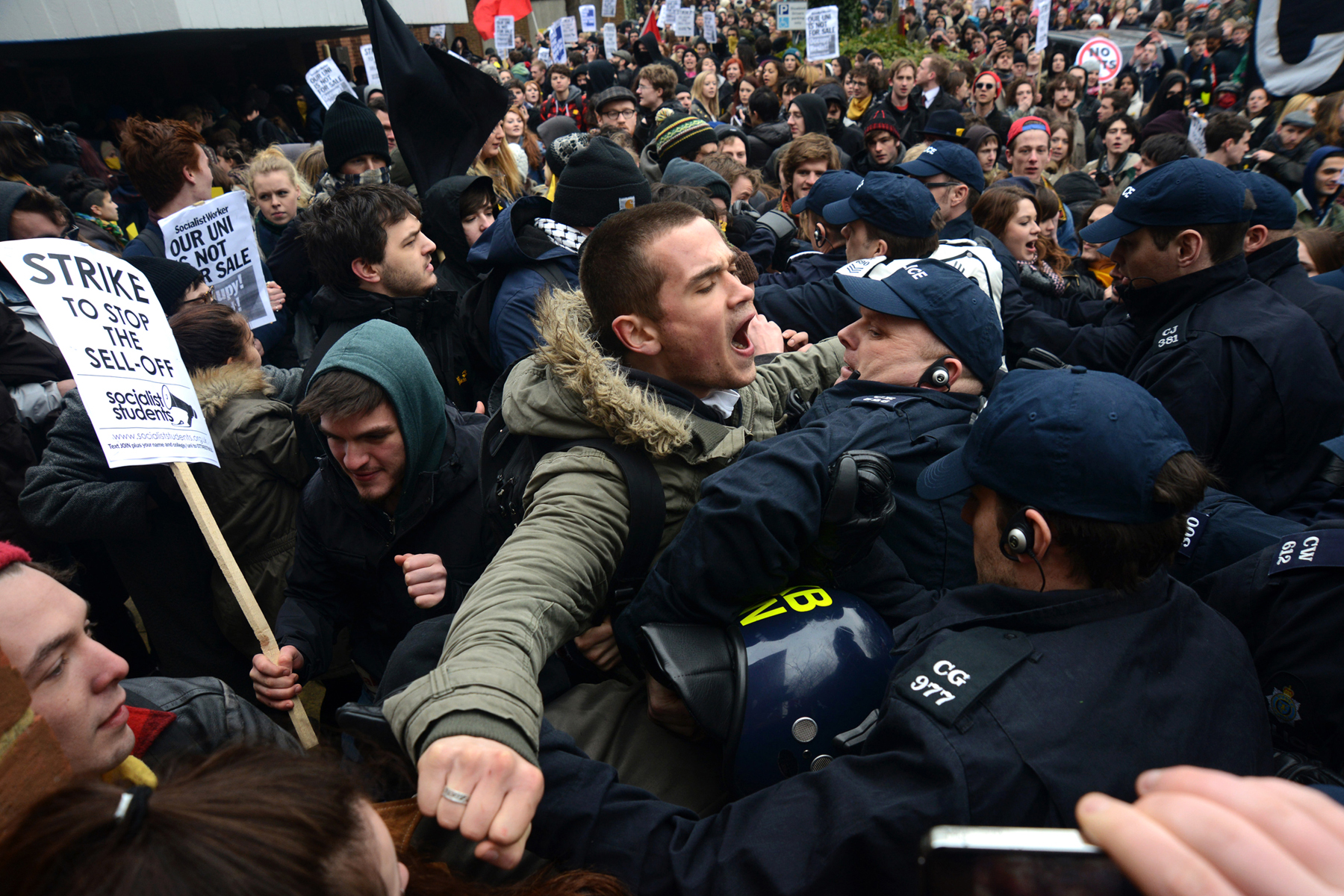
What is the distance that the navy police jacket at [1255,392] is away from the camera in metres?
2.78

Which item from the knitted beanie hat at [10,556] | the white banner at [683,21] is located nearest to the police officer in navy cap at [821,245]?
the knitted beanie hat at [10,556]

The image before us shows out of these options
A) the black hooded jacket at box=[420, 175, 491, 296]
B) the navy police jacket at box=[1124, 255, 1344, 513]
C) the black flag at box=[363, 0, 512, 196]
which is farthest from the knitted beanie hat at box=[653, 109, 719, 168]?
the navy police jacket at box=[1124, 255, 1344, 513]

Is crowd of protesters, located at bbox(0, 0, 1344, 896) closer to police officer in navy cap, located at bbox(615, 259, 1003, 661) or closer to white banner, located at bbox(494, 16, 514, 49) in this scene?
police officer in navy cap, located at bbox(615, 259, 1003, 661)

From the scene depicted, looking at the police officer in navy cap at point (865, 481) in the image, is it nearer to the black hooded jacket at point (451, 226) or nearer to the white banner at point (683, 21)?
the black hooded jacket at point (451, 226)

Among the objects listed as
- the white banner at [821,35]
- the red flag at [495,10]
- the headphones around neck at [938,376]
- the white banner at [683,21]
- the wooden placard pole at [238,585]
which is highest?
the red flag at [495,10]

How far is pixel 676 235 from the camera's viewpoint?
2.26m

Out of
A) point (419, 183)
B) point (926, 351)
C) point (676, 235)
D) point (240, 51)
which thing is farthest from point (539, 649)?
point (240, 51)

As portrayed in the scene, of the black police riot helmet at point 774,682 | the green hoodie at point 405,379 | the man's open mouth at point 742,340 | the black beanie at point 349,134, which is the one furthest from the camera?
the black beanie at point 349,134

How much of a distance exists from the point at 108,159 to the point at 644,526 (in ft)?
41.5

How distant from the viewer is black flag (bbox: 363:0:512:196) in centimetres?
507

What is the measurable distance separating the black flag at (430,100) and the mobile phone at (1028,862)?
5.12 m

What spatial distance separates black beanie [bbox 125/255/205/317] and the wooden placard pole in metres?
1.73

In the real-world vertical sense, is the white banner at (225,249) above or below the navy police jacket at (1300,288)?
above

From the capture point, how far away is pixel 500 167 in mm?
6430
